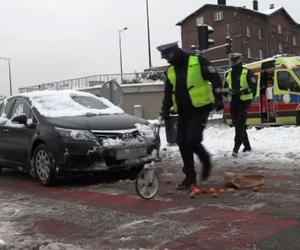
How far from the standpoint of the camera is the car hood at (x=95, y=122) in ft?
30.0

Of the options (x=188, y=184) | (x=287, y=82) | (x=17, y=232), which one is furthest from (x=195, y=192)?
(x=287, y=82)

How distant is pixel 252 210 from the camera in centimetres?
650

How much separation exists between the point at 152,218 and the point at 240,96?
551 centimetres

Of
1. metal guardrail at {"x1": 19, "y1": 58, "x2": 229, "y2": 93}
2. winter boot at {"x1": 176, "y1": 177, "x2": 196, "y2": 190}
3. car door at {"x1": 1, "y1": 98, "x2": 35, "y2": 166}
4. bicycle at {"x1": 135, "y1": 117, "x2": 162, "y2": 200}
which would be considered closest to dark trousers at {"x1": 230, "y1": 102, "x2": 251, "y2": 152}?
winter boot at {"x1": 176, "y1": 177, "x2": 196, "y2": 190}

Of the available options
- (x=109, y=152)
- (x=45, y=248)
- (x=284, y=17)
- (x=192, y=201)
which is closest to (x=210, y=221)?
(x=192, y=201)

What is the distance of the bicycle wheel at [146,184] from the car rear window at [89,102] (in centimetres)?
316

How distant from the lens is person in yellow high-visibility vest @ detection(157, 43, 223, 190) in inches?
309

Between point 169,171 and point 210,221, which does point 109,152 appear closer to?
point 169,171

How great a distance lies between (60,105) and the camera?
10172 millimetres

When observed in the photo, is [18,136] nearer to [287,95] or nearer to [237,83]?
[237,83]

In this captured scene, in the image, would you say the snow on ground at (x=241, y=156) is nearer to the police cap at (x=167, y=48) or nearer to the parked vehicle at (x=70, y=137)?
the parked vehicle at (x=70, y=137)

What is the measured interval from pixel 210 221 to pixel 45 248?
5.54 feet

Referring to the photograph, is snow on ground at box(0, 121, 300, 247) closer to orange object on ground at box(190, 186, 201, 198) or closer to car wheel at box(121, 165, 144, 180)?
car wheel at box(121, 165, 144, 180)

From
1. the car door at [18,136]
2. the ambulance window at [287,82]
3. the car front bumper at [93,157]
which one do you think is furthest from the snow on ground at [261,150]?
the ambulance window at [287,82]
